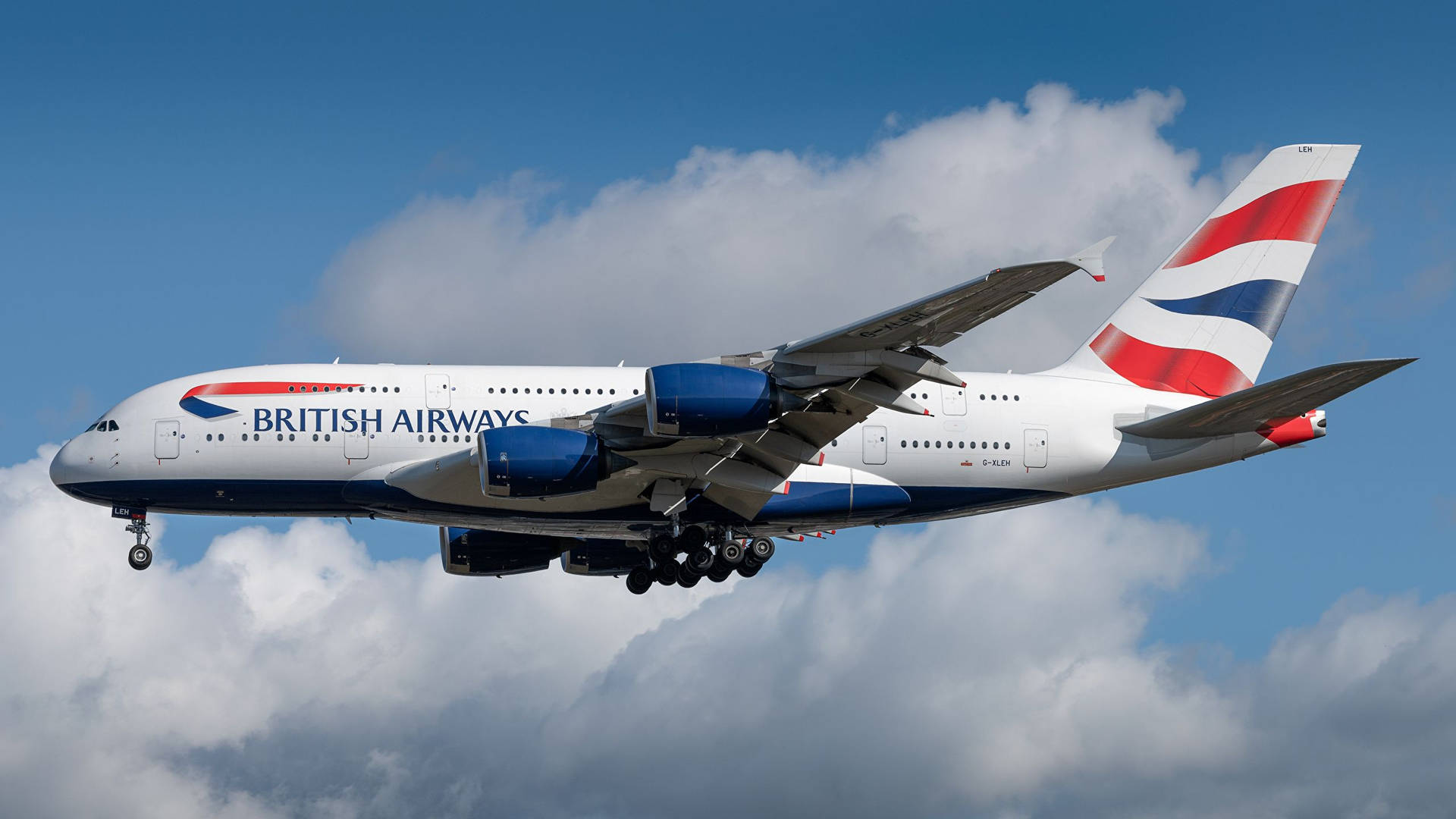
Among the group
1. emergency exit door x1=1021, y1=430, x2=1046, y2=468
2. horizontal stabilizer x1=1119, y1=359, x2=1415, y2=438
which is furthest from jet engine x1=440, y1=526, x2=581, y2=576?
horizontal stabilizer x1=1119, y1=359, x2=1415, y2=438

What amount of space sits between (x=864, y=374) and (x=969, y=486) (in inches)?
318

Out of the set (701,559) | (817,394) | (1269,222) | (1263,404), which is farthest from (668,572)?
(1269,222)

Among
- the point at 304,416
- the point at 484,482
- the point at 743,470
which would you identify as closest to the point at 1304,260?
the point at 743,470

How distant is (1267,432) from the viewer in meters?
37.2

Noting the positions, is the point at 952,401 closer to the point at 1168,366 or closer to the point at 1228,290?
the point at 1168,366

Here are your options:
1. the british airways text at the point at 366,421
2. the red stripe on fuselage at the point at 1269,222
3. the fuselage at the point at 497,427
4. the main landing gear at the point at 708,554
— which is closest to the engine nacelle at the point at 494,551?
the fuselage at the point at 497,427

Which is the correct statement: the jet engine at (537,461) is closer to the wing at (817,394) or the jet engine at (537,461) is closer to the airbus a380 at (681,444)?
the airbus a380 at (681,444)

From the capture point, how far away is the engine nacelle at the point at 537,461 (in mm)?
32312

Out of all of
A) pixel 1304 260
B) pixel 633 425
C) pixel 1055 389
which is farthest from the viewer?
pixel 1304 260

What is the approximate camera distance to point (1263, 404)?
116 feet

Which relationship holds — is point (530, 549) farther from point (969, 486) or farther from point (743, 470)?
point (969, 486)

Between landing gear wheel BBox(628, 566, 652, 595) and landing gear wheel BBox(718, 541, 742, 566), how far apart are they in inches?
158

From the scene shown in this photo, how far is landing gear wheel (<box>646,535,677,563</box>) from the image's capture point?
3759 cm

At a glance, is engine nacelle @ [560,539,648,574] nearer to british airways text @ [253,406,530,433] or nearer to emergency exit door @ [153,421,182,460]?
british airways text @ [253,406,530,433]
